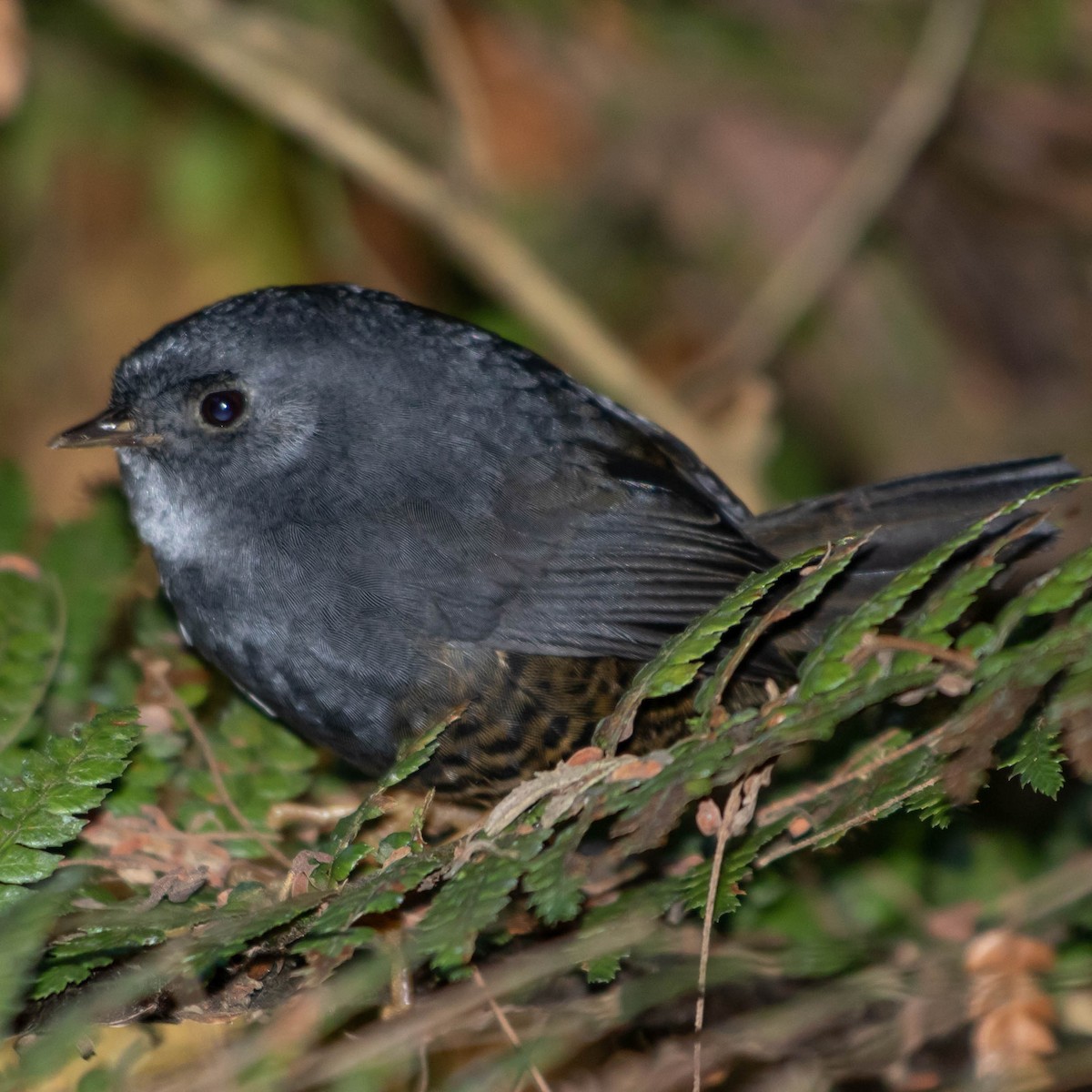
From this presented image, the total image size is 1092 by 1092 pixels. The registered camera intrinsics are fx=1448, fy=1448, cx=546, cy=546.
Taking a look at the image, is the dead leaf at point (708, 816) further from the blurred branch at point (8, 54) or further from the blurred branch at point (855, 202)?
the blurred branch at point (855, 202)

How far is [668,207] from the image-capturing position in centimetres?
655

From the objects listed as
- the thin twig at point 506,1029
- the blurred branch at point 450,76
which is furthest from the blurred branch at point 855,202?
the thin twig at point 506,1029

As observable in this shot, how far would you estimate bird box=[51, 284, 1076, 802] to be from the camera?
10.0 ft

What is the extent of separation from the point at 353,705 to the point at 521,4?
14.3 ft

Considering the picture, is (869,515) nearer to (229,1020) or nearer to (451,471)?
(451,471)

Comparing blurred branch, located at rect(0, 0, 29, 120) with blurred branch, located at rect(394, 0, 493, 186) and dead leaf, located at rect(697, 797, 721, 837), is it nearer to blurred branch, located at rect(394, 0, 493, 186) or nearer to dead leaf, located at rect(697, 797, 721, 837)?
blurred branch, located at rect(394, 0, 493, 186)

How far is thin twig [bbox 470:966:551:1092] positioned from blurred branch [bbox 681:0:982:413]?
360cm

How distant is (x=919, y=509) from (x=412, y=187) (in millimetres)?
2467

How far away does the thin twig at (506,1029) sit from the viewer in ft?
7.00

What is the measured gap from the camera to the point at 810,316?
6293 mm

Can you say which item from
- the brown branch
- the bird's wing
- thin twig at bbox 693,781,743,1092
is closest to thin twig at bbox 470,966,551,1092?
thin twig at bbox 693,781,743,1092

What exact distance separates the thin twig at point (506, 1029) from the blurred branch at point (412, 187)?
119 inches

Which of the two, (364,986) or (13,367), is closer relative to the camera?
(364,986)

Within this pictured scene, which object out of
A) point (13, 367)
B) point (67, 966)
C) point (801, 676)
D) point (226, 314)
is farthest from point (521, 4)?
point (67, 966)
